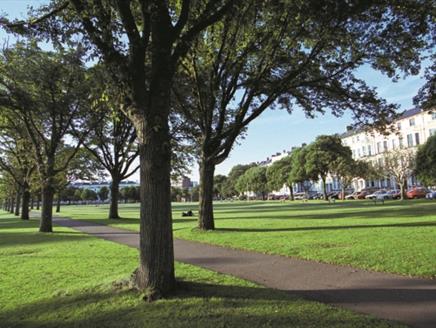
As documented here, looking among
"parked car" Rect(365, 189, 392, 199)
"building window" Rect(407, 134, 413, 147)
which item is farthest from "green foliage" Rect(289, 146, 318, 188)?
"building window" Rect(407, 134, 413, 147)

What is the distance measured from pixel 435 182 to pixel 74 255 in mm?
43775

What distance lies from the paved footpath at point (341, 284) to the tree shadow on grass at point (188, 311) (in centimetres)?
29

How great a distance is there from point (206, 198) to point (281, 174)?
68.1m

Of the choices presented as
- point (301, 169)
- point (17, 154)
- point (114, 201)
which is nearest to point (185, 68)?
point (114, 201)

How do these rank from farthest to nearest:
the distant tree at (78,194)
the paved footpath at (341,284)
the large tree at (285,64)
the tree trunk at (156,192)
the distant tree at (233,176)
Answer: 1. the distant tree at (78,194)
2. the distant tree at (233,176)
3. the large tree at (285,64)
4. the tree trunk at (156,192)
5. the paved footpath at (341,284)

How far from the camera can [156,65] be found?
25.1 ft

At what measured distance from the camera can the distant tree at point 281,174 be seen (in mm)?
84938

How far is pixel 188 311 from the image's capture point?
20.5 feet

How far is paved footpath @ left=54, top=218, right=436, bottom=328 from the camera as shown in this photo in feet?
19.5

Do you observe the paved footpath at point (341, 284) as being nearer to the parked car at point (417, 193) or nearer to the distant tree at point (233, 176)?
the parked car at point (417, 193)

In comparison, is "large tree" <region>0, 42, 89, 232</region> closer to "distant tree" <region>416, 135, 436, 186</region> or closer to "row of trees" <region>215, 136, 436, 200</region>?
"distant tree" <region>416, 135, 436, 186</region>

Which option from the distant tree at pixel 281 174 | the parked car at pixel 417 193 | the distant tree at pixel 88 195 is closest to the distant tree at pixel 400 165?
the parked car at pixel 417 193

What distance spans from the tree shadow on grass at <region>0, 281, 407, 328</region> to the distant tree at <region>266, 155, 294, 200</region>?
72343 mm

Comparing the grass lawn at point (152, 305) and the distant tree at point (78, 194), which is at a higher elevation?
the distant tree at point (78, 194)
